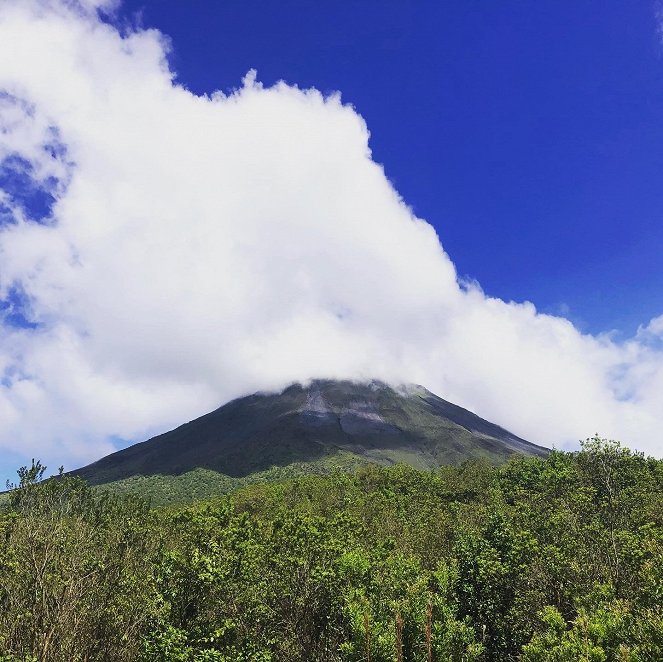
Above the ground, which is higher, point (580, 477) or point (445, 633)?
point (580, 477)

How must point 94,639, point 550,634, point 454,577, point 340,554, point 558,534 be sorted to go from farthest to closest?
1. point 558,534
2. point 454,577
3. point 340,554
4. point 94,639
5. point 550,634

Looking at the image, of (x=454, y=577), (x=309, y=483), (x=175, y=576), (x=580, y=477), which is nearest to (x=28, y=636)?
(x=175, y=576)

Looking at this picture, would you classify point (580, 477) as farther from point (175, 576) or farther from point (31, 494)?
point (31, 494)

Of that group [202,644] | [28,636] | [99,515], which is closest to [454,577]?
[202,644]

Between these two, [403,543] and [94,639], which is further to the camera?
[403,543]

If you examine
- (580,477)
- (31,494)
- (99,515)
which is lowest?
(99,515)

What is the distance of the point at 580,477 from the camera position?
65.3 metres

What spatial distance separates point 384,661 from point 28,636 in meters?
14.6

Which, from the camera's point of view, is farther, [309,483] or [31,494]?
[309,483]

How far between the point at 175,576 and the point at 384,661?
10084 mm

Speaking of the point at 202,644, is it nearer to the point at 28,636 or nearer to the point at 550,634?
the point at 28,636

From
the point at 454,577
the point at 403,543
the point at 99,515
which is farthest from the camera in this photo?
the point at 99,515

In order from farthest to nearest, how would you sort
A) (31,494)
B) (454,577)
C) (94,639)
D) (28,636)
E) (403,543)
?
(403,543)
(31,494)
(454,577)
(94,639)
(28,636)

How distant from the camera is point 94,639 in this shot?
20.6 meters
